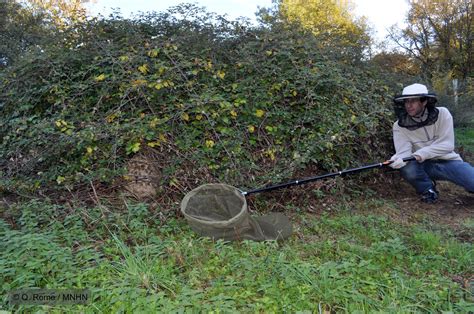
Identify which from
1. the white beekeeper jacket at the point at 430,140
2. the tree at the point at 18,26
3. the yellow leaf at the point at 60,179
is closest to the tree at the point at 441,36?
the white beekeeper jacket at the point at 430,140

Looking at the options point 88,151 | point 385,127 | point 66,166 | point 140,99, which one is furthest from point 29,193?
point 385,127

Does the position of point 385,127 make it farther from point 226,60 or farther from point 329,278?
point 329,278

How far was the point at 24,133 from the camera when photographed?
13.5 ft

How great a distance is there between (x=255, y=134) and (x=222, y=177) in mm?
723

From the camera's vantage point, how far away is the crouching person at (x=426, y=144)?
157 inches

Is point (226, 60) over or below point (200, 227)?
over

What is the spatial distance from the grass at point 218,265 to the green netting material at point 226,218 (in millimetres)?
99

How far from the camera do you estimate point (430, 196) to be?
424 centimetres

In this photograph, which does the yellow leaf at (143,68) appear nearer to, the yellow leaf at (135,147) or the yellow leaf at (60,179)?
the yellow leaf at (135,147)

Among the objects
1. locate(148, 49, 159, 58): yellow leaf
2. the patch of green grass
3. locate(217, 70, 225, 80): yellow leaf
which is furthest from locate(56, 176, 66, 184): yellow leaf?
the patch of green grass

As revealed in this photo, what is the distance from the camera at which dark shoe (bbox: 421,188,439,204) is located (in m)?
4.23

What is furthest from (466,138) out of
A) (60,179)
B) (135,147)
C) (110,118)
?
(60,179)

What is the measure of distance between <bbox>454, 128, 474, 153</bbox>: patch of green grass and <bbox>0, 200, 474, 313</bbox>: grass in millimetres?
4637

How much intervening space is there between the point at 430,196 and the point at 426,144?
0.62 metres
